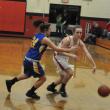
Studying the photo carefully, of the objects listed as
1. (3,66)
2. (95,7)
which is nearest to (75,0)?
(95,7)

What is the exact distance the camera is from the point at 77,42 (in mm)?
7355

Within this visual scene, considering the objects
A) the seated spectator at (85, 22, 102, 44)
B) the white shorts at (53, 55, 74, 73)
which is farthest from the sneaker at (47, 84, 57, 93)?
the seated spectator at (85, 22, 102, 44)

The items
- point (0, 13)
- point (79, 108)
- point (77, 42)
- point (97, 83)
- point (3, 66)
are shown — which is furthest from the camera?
point (0, 13)

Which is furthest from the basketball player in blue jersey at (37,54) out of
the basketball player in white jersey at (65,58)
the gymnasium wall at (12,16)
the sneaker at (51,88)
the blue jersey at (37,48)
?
the gymnasium wall at (12,16)

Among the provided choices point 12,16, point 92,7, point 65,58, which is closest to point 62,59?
point 65,58

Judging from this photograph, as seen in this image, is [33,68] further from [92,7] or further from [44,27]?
[92,7]

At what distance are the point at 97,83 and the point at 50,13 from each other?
52.5 ft

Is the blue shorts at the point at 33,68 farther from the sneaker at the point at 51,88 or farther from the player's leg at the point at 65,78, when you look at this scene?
the sneaker at the point at 51,88

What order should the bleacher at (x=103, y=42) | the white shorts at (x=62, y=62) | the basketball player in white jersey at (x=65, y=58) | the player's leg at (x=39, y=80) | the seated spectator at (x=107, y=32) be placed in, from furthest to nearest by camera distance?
the seated spectator at (x=107, y=32) → the bleacher at (x=103, y=42) → the white shorts at (x=62, y=62) → the basketball player in white jersey at (x=65, y=58) → the player's leg at (x=39, y=80)

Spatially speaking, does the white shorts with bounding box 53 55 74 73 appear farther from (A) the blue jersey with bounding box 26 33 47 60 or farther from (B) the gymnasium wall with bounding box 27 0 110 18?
(B) the gymnasium wall with bounding box 27 0 110 18

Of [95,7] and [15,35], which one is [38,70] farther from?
[95,7]

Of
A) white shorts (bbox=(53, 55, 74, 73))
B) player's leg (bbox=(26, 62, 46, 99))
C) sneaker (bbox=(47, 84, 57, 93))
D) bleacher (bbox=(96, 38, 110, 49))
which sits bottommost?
bleacher (bbox=(96, 38, 110, 49))

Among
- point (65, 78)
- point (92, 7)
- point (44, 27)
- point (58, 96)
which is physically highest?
point (92, 7)

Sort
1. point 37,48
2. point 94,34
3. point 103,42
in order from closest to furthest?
point 37,48 → point 103,42 → point 94,34
